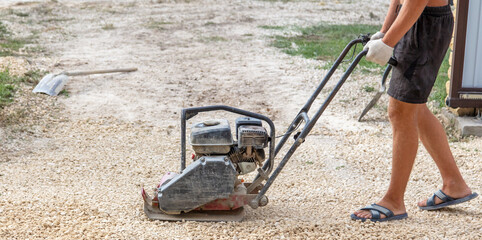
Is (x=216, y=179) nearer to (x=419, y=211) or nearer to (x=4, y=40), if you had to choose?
(x=419, y=211)

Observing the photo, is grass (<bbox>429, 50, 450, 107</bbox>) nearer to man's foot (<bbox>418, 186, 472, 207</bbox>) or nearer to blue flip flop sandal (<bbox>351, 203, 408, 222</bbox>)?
man's foot (<bbox>418, 186, 472, 207</bbox>)

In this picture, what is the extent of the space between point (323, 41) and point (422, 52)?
7514mm

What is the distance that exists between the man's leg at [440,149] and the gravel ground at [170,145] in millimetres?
170

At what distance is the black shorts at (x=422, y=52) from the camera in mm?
3619

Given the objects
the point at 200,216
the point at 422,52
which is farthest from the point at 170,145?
the point at 422,52

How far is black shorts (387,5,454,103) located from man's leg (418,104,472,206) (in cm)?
30

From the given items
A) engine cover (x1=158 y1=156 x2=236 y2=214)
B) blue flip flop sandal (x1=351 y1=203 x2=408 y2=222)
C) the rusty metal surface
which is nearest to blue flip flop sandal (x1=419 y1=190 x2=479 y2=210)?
blue flip flop sandal (x1=351 y1=203 x2=408 y2=222)

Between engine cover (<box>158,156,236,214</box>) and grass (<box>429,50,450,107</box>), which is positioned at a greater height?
engine cover (<box>158,156,236,214</box>)

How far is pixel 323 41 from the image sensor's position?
1105cm

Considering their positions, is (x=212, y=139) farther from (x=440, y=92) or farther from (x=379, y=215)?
(x=440, y=92)

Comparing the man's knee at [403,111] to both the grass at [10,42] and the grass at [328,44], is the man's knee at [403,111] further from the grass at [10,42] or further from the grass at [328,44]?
the grass at [10,42]

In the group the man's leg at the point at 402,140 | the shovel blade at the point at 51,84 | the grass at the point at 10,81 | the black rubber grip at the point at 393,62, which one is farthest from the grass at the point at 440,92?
the grass at the point at 10,81

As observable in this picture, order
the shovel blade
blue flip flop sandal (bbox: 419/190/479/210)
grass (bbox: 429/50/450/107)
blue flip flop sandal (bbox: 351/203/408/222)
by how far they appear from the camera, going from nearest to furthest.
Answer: blue flip flop sandal (bbox: 351/203/408/222)
blue flip flop sandal (bbox: 419/190/479/210)
grass (bbox: 429/50/450/107)
the shovel blade

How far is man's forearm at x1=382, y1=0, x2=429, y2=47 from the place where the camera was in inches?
134
